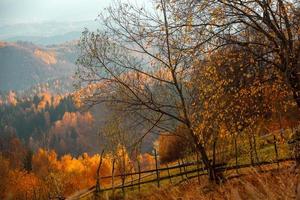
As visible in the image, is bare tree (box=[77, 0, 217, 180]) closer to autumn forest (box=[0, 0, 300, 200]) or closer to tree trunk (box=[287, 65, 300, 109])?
autumn forest (box=[0, 0, 300, 200])

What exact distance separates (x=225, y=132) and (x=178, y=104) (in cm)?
485

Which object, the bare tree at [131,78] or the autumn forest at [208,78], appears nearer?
the autumn forest at [208,78]

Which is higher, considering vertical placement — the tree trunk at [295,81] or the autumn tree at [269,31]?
the autumn tree at [269,31]

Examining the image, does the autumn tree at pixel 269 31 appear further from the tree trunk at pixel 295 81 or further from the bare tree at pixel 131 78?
the bare tree at pixel 131 78

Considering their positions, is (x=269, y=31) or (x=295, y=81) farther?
(x=269, y=31)

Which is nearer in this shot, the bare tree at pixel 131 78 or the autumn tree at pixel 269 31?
the autumn tree at pixel 269 31

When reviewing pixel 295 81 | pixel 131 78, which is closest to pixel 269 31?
pixel 295 81

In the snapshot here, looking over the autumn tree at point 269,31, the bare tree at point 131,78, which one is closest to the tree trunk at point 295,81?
the autumn tree at point 269,31

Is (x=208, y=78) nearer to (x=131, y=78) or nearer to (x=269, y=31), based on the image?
(x=269, y=31)

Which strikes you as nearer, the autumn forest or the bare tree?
the autumn forest

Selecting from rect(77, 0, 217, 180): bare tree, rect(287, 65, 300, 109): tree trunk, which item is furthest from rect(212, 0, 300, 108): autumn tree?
rect(77, 0, 217, 180): bare tree

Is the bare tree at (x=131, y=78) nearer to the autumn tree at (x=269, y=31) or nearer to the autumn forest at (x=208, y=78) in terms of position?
the autumn forest at (x=208, y=78)

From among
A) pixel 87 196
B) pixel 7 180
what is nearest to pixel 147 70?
Result: pixel 87 196

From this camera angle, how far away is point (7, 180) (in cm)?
7381
